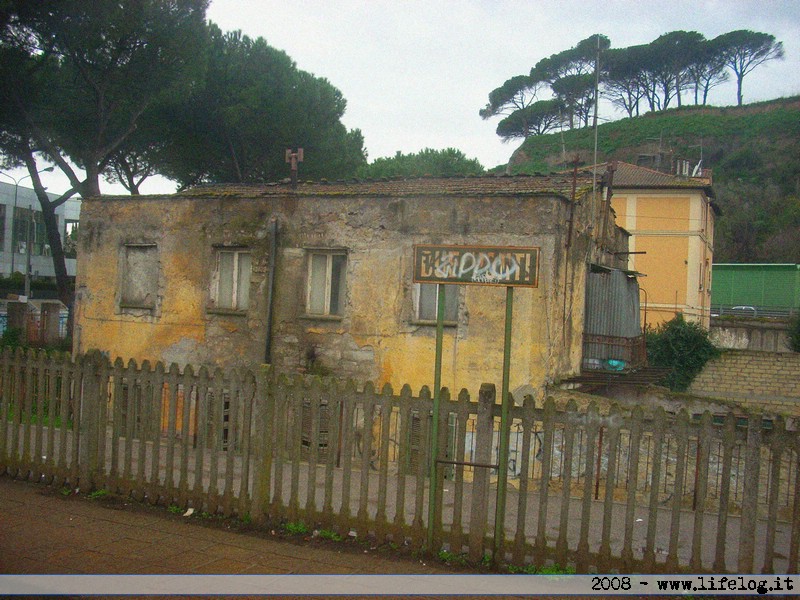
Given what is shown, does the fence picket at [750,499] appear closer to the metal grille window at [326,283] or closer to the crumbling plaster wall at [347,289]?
the crumbling plaster wall at [347,289]

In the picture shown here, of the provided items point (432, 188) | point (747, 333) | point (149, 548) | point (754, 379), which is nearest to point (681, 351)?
point (754, 379)

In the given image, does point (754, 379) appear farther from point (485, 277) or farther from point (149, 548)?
point (149, 548)

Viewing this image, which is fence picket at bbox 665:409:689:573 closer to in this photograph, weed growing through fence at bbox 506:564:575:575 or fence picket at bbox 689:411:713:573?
fence picket at bbox 689:411:713:573

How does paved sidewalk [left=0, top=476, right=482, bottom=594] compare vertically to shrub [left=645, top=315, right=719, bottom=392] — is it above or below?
below

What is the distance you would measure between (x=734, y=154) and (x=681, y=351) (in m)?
36.1

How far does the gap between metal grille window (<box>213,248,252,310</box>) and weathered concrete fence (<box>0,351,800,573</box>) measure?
536 cm

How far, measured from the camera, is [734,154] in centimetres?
5641

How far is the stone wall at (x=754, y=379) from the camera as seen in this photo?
82.3 feet

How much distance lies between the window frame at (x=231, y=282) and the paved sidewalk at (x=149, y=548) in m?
6.88

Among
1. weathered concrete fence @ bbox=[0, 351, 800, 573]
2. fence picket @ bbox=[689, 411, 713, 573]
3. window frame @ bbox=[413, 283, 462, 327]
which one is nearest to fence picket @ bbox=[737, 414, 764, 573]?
weathered concrete fence @ bbox=[0, 351, 800, 573]

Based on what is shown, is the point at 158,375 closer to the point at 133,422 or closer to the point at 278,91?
the point at 133,422

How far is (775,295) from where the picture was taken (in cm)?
3775

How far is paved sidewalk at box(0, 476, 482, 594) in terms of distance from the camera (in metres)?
5.60

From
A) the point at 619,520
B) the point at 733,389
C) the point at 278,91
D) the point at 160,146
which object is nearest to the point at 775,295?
the point at 733,389
